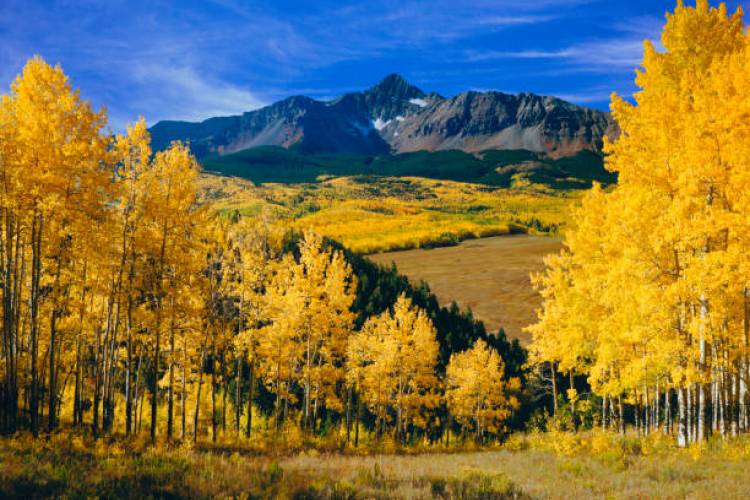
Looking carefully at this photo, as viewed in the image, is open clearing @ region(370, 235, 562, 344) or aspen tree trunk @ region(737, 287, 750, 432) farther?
open clearing @ region(370, 235, 562, 344)

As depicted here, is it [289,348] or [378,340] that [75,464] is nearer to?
[289,348]

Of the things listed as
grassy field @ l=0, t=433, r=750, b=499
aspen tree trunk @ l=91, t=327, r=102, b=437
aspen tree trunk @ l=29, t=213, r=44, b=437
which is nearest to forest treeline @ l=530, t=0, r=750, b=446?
grassy field @ l=0, t=433, r=750, b=499

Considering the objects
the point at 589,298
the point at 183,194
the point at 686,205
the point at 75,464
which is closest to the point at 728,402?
the point at 589,298

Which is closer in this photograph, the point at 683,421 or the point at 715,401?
the point at 683,421

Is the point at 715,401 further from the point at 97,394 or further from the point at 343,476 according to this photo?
the point at 97,394

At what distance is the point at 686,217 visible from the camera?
13641 mm

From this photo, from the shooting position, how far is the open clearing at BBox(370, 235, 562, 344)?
12512 cm

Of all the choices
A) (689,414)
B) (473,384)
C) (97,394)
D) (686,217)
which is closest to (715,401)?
(689,414)

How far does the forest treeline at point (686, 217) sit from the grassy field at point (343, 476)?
2.47m

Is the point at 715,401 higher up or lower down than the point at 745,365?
lower down

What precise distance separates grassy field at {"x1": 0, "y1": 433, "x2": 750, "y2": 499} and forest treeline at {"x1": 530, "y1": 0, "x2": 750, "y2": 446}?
2.47 m

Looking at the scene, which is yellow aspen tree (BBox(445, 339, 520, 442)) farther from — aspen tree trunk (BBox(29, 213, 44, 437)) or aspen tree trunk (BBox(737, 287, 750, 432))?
aspen tree trunk (BBox(29, 213, 44, 437))

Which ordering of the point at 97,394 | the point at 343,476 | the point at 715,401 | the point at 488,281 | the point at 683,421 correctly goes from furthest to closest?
1. the point at 488,281
2. the point at 97,394
3. the point at 715,401
4. the point at 683,421
5. the point at 343,476

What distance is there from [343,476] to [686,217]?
1168 cm
